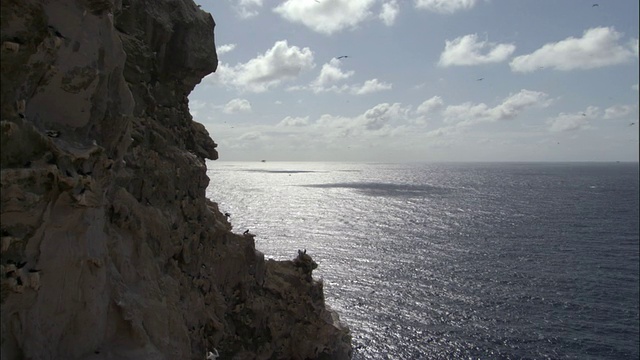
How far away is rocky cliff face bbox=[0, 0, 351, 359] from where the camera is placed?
14.7m

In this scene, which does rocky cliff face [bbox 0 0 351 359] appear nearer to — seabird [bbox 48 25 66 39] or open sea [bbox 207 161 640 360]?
seabird [bbox 48 25 66 39]

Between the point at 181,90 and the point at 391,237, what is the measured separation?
84.5m

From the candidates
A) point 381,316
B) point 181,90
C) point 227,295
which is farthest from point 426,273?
point 181,90

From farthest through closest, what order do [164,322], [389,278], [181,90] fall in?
[389,278], [181,90], [164,322]

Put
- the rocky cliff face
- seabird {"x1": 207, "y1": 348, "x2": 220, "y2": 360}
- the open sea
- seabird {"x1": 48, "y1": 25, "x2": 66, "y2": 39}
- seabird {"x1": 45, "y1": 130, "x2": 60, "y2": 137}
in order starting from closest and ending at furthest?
the rocky cliff face, seabird {"x1": 48, "y1": 25, "x2": 66, "y2": 39}, seabird {"x1": 45, "y1": 130, "x2": 60, "y2": 137}, seabird {"x1": 207, "y1": 348, "x2": 220, "y2": 360}, the open sea

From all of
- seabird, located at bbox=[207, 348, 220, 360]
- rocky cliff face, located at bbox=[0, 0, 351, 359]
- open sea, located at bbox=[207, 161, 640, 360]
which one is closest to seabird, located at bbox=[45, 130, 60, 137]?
rocky cliff face, located at bbox=[0, 0, 351, 359]

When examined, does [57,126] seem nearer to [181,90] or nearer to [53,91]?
[53,91]

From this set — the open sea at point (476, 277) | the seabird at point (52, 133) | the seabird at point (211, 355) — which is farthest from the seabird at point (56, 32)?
the open sea at point (476, 277)

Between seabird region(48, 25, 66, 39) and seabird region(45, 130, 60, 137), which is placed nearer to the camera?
seabird region(48, 25, 66, 39)

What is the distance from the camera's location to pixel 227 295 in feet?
114

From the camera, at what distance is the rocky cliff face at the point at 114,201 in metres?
14.7

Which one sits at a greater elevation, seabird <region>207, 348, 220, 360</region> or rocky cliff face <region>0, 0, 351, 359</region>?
rocky cliff face <region>0, 0, 351, 359</region>

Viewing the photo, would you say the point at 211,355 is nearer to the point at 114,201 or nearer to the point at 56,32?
the point at 114,201

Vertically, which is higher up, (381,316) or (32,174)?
(32,174)
